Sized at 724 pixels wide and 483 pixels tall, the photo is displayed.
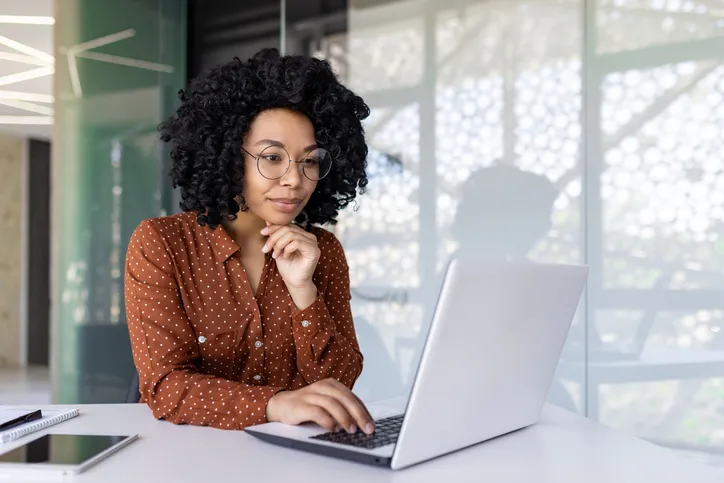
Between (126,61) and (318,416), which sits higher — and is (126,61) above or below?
above

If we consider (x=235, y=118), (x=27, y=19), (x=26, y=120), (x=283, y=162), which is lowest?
(x=283, y=162)

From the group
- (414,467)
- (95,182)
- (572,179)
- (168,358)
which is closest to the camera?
(414,467)

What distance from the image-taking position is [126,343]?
4.07 meters

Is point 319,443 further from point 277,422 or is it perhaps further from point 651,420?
point 651,420

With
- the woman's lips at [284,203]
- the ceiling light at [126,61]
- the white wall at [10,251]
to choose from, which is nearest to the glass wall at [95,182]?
the ceiling light at [126,61]

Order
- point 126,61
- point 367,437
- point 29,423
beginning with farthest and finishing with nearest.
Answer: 1. point 126,61
2. point 29,423
3. point 367,437

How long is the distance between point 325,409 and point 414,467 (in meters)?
0.24

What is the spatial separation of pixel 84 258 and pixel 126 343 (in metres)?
0.51

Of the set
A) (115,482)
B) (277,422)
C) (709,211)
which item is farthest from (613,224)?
(115,482)

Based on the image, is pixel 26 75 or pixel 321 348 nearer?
pixel 321 348

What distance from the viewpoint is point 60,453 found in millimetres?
1041

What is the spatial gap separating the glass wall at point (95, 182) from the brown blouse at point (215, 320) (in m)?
2.27

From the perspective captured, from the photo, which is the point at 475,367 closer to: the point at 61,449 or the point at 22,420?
the point at 61,449

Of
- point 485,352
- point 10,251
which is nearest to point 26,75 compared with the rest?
point 10,251
